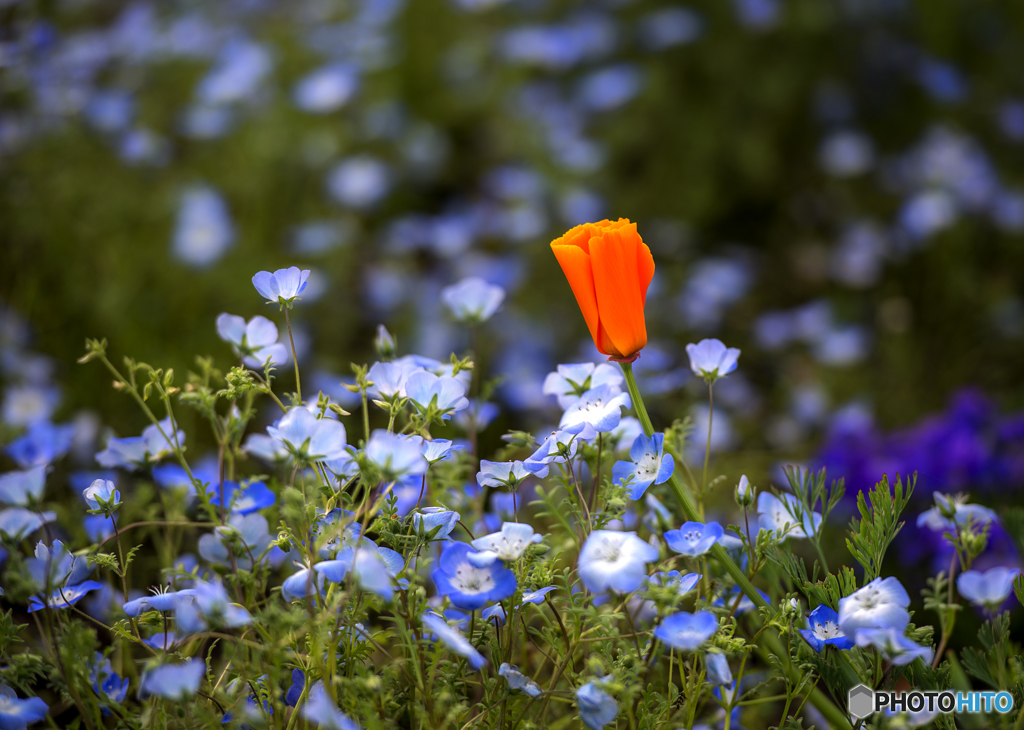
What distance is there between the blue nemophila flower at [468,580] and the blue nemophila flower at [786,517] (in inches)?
11.8

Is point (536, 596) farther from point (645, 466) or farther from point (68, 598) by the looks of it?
point (68, 598)

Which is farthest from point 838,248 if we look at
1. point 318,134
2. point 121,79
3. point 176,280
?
point 121,79

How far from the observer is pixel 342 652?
0.77m

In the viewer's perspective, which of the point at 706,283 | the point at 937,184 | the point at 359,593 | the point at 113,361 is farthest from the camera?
the point at 937,184

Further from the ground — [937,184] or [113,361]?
[113,361]

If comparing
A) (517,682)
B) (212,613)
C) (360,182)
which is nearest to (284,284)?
(212,613)

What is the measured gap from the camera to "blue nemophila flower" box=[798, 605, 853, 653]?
71 cm

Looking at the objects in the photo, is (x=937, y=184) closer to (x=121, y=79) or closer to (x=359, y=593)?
(x=359, y=593)

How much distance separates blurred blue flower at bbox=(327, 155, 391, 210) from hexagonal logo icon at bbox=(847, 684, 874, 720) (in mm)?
2131

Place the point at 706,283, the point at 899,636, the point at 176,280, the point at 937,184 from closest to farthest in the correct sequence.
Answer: the point at 899,636, the point at 176,280, the point at 706,283, the point at 937,184

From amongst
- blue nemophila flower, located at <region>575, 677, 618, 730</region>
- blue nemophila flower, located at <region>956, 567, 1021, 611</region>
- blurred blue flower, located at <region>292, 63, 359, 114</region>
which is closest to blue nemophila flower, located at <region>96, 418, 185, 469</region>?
blue nemophila flower, located at <region>575, 677, 618, 730</region>

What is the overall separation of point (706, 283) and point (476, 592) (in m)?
1.88

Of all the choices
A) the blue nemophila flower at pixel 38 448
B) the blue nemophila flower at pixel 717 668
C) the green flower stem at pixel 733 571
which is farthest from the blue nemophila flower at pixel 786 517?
the blue nemophila flower at pixel 38 448

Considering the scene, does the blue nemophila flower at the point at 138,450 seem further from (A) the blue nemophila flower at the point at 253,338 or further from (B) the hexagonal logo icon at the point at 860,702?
(B) the hexagonal logo icon at the point at 860,702
